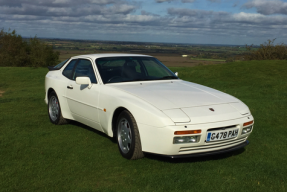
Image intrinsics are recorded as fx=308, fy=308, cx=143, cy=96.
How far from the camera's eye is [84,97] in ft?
18.1

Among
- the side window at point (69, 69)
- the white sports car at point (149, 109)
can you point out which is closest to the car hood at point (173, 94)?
the white sports car at point (149, 109)

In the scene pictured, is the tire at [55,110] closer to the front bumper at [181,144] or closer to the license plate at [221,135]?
the front bumper at [181,144]

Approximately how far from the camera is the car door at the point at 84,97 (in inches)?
207

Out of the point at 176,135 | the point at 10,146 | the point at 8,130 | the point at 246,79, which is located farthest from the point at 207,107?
the point at 246,79

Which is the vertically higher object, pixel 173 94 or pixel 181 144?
pixel 173 94

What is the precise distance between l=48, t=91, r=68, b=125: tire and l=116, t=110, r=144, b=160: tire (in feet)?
7.37

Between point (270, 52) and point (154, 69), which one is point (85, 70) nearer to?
point (154, 69)

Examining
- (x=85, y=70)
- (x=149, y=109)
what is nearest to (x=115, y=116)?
(x=149, y=109)

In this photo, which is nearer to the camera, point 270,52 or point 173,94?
point 173,94

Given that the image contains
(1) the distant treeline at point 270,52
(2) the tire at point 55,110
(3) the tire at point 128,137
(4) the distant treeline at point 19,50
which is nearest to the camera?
(3) the tire at point 128,137

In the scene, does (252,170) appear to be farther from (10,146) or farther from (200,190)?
(10,146)

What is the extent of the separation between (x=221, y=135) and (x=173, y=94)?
968 mm

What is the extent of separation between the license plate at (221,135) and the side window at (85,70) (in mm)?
2357

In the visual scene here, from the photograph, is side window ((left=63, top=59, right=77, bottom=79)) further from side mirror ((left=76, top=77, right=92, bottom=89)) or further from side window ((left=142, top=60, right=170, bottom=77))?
side window ((left=142, top=60, right=170, bottom=77))
